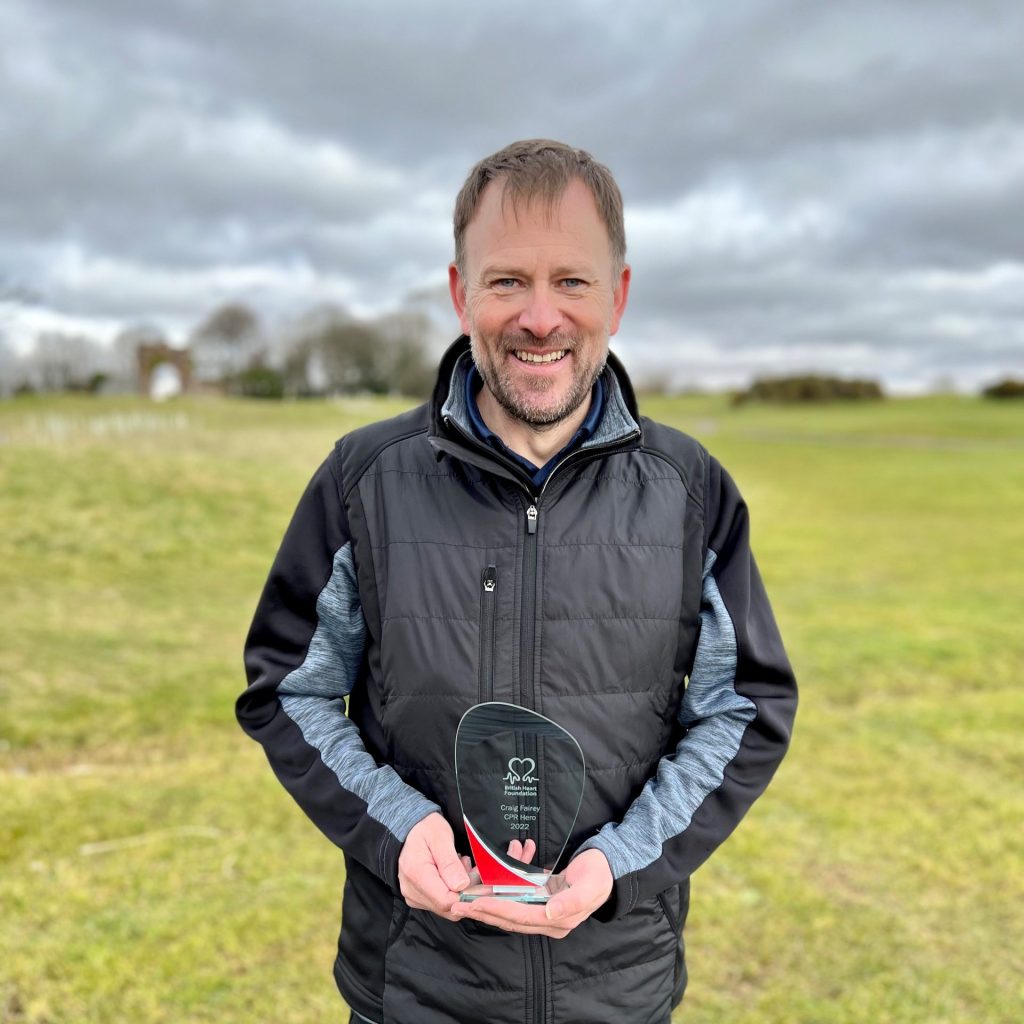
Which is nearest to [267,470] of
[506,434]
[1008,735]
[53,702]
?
[53,702]

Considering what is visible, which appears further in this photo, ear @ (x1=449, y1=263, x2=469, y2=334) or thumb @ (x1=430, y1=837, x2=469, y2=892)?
ear @ (x1=449, y1=263, x2=469, y2=334)

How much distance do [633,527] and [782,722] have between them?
492 mm

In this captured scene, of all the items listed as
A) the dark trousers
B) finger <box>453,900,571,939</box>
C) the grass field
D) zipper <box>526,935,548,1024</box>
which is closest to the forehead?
finger <box>453,900,571,939</box>

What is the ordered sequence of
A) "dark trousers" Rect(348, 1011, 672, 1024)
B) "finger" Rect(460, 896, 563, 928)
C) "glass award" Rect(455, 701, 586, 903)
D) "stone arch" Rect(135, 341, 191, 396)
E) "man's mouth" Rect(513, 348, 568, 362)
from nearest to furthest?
1. "finger" Rect(460, 896, 563, 928)
2. "glass award" Rect(455, 701, 586, 903)
3. "man's mouth" Rect(513, 348, 568, 362)
4. "dark trousers" Rect(348, 1011, 672, 1024)
5. "stone arch" Rect(135, 341, 191, 396)

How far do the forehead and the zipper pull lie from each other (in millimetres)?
480

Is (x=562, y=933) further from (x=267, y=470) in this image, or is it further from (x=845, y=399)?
(x=845, y=399)

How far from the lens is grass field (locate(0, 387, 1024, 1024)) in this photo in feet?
11.5

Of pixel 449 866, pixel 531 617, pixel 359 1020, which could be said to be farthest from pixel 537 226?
pixel 359 1020

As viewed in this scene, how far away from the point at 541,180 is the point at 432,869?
127 centimetres

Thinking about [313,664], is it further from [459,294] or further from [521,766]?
[459,294]

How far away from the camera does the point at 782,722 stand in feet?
5.92

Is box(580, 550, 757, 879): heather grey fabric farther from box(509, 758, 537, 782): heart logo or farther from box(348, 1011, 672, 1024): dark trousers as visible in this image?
box(348, 1011, 672, 1024): dark trousers

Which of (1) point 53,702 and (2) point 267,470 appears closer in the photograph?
(1) point 53,702

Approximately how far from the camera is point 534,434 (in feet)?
5.99
